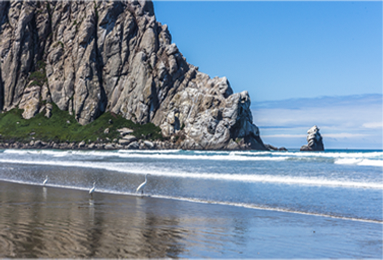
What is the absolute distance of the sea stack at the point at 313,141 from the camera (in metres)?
113

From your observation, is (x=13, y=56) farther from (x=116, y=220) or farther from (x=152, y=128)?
(x=116, y=220)

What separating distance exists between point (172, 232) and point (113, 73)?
357 feet

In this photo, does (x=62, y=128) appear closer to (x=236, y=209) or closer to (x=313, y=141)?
(x=313, y=141)

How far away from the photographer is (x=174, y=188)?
19.3 meters

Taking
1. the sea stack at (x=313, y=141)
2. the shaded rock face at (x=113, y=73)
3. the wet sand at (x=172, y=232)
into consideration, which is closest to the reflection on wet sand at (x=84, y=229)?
the wet sand at (x=172, y=232)

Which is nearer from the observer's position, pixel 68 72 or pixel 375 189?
pixel 375 189

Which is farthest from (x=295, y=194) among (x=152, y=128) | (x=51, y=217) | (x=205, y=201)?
(x=152, y=128)

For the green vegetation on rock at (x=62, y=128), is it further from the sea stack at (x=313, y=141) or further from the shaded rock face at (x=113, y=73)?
the sea stack at (x=313, y=141)

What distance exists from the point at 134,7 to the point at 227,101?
4895 centimetres

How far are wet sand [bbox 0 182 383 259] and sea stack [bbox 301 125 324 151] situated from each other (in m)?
106

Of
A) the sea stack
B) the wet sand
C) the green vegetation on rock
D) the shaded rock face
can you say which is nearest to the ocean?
the wet sand

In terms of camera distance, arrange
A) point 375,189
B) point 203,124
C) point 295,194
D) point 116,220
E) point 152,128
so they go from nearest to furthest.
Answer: point 116,220
point 295,194
point 375,189
point 203,124
point 152,128

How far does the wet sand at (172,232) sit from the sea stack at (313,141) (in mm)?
105969

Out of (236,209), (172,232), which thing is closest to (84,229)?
(172,232)
